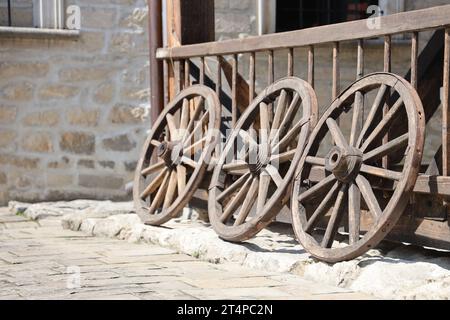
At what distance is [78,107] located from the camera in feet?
26.8

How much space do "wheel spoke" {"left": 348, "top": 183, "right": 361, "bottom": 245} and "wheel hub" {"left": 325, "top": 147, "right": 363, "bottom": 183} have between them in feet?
0.18

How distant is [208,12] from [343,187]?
110 inches

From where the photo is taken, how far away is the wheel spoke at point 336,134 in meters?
4.76

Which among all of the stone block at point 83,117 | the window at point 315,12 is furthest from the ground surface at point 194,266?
the window at point 315,12

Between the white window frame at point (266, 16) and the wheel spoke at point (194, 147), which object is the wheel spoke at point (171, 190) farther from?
the white window frame at point (266, 16)

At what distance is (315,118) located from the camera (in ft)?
16.9

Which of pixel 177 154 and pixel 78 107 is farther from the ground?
pixel 78 107

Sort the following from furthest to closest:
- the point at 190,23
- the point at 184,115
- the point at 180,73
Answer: the point at 190,23 < the point at 180,73 < the point at 184,115

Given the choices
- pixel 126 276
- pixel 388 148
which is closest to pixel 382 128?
pixel 388 148

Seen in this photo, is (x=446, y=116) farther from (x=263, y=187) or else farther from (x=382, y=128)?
(x=263, y=187)

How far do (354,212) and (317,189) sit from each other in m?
0.30

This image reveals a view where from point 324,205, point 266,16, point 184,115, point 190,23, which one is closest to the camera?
point 324,205

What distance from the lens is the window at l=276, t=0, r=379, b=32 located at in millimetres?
9297

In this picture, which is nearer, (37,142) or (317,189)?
(317,189)
